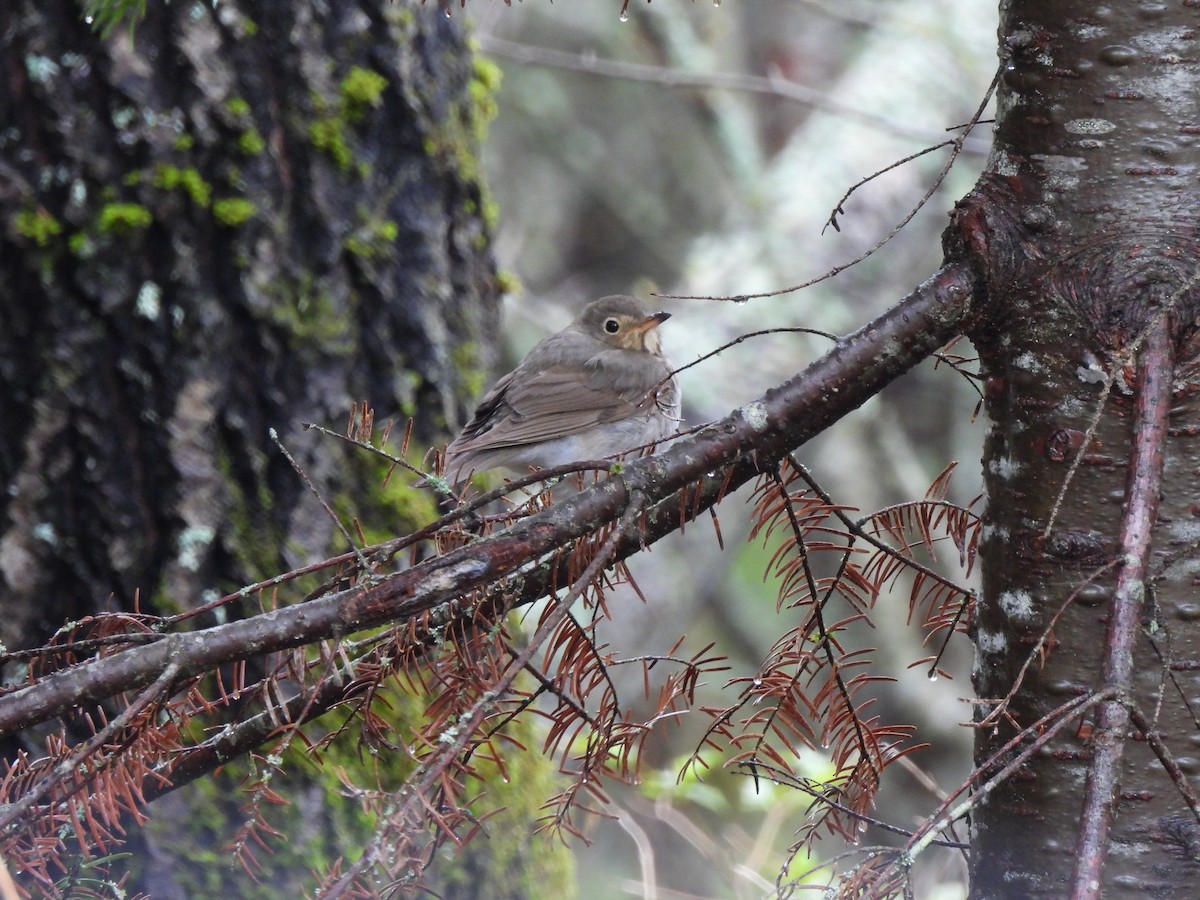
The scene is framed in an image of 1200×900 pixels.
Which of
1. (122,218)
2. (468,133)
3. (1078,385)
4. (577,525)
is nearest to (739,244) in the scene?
(468,133)

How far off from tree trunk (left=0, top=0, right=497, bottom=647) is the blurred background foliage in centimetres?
91

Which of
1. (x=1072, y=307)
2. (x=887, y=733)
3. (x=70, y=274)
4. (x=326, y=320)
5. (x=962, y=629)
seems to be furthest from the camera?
(x=326, y=320)

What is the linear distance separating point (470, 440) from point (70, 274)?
3.68 feet

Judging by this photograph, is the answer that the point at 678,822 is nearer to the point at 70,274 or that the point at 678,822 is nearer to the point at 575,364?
the point at 575,364

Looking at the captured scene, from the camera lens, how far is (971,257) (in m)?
1.60

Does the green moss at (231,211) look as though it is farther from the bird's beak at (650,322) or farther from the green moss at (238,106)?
the bird's beak at (650,322)

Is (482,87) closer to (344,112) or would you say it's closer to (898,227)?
(344,112)

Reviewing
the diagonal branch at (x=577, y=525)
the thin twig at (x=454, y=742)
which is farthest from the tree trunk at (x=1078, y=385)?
the thin twig at (x=454, y=742)

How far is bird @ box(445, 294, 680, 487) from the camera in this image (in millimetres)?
3490

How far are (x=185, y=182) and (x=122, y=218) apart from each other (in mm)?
166

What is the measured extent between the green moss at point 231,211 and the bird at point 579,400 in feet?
2.70

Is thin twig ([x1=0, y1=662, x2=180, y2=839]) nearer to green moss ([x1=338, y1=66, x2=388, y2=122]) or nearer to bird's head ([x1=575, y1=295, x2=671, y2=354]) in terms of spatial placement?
green moss ([x1=338, y1=66, x2=388, y2=122])

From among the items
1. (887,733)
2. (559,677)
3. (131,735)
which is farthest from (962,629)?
(131,735)

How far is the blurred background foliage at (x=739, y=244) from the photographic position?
203 inches
